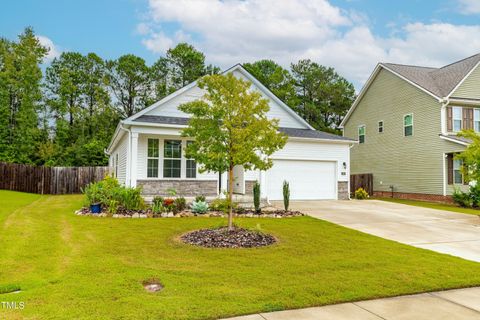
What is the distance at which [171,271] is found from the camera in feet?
17.6

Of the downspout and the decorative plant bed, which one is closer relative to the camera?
the decorative plant bed

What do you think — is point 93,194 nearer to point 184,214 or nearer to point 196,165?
point 184,214

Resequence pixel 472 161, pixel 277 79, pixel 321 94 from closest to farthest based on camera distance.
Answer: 1. pixel 472 161
2. pixel 277 79
3. pixel 321 94

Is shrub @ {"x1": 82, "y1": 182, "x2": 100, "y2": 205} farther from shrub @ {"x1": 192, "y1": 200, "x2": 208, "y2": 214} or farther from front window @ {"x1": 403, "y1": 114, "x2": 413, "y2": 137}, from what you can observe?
front window @ {"x1": 403, "y1": 114, "x2": 413, "y2": 137}

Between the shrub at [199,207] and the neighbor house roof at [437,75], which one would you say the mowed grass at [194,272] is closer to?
the shrub at [199,207]

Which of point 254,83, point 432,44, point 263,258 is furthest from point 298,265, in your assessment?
point 432,44

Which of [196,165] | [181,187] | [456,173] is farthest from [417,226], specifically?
[456,173]

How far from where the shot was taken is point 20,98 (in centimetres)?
3134

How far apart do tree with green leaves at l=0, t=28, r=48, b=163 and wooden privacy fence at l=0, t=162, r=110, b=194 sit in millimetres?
9012

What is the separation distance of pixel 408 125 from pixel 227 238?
17.4m

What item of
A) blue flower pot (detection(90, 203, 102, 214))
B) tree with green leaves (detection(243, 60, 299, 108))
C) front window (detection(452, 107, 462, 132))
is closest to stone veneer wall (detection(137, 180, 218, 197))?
blue flower pot (detection(90, 203, 102, 214))

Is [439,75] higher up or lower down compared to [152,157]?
higher up

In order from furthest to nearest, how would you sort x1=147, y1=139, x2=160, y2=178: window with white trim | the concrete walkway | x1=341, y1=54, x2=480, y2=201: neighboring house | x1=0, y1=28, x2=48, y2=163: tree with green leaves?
x1=0, y1=28, x2=48, y2=163: tree with green leaves < x1=341, y1=54, x2=480, y2=201: neighboring house < x1=147, y1=139, x2=160, y2=178: window with white trim < the concrete walkway

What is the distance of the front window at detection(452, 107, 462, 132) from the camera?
18.9m
